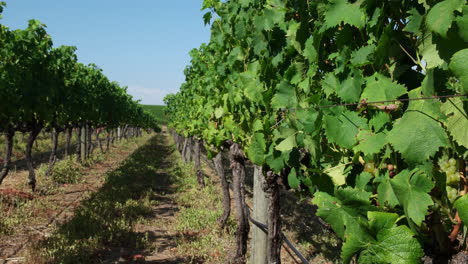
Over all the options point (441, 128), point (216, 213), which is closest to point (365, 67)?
point (441, 128)

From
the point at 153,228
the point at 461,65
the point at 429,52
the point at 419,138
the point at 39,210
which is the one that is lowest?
the point at 153,228

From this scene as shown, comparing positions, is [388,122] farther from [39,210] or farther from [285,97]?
[39,210]

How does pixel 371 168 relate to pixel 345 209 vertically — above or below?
above

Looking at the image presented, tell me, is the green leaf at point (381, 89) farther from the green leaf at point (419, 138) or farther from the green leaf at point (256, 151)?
the green leaf at point (256, 151)

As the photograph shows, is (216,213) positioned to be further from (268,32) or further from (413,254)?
(413,254)

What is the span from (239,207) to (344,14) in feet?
16.4

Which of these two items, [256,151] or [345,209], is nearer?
[345,209]

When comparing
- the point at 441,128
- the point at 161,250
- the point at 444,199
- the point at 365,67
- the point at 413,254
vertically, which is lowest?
the point at 161,250

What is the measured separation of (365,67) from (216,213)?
7.62 m

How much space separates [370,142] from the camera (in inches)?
62.7

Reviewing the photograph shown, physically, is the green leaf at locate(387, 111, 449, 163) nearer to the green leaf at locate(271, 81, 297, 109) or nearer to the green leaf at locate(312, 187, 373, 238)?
the green leaf at locate(312, 187, 373, 238)

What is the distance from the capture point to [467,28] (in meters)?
1.08

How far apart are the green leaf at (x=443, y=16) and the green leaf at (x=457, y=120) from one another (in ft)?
0.83

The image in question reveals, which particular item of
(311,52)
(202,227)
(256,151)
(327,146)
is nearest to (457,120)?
(327,146)
